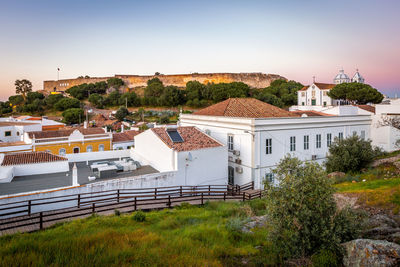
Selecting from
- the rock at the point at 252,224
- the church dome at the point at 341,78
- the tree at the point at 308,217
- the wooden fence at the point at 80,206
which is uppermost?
the church dome at the point at 341,78

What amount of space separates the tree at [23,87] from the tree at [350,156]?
88767 millimetres

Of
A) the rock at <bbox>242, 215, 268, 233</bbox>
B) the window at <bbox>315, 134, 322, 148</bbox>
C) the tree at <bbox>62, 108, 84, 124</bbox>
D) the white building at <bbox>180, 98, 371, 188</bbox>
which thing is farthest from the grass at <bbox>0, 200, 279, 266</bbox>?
the tree at <bbox>62, 108, 84, 124</bbox>

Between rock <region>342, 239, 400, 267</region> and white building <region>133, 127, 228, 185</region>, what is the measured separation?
10454mm

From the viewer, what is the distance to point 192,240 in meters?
6.58

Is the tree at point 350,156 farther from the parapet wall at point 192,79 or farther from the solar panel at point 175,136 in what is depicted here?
the parapet wall at point 192,79

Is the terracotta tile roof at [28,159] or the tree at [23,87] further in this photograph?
the tree at [23,87]

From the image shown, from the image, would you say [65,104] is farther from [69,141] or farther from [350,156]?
[350,156]

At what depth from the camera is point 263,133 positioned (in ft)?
55.0

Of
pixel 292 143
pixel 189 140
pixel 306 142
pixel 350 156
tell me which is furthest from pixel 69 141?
pixel 350 156

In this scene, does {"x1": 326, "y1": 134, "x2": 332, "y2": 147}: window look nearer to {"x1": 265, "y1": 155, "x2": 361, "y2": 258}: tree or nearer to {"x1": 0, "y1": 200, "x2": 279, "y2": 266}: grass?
{"x1": 0, "y1": 200, "x2": 279, "y2": 266}: grass

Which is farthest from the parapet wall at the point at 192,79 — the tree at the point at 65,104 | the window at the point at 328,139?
the window at the point at 328,139

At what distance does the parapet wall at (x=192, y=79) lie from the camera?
275 feet

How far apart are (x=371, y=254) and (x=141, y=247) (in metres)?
4.41

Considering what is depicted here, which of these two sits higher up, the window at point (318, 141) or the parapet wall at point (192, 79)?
the parapet wall at point (192, 79)
